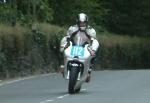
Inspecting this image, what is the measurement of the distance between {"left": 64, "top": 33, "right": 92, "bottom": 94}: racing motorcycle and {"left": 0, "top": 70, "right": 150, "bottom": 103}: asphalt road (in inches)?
12.8

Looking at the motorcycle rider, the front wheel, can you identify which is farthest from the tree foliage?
the front wheel

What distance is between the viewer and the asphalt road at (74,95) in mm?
16172

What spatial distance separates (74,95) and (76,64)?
0.84 meters

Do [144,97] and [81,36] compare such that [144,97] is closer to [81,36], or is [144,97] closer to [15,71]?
[81,36]

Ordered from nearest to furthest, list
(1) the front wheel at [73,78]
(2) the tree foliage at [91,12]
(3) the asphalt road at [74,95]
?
(3) the asphalt road at [74,95]
(1) the front wheel at [73,78]
(2) the tree foliage at [91,12]

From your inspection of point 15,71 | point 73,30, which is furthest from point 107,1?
point 73,30

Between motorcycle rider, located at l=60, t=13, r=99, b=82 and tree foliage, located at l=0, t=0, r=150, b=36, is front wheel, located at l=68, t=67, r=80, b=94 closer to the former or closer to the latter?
motorcycle rider, located at l=60, t=13, r=99, b=82

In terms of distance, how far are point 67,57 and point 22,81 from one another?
5910 mm

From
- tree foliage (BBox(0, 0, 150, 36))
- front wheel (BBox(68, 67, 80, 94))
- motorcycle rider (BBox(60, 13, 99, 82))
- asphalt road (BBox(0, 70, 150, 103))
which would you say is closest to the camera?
asphalt road (BBox(0, 70, 150, 103))

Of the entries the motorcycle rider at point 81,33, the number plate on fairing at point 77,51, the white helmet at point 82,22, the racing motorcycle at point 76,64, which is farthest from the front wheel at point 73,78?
the white helmet at point 82,22

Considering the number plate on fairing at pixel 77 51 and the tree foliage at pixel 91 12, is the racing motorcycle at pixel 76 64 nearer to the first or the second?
the number plate on fairing at pixel 77 51

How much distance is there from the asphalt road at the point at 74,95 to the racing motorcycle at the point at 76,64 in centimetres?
32

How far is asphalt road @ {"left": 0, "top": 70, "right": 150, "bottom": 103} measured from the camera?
16.2 metres

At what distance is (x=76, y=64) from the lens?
17.6 m
